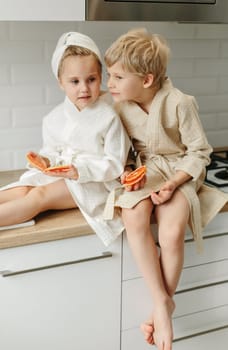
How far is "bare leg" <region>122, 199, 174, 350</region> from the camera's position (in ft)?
5.16

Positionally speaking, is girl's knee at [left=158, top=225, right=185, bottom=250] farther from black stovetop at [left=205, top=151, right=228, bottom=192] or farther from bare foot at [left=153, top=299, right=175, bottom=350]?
black stovetop at [left=205, top=151, right=228, bottom=192]

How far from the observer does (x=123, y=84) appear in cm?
160

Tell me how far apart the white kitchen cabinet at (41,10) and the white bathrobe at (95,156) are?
26 cm

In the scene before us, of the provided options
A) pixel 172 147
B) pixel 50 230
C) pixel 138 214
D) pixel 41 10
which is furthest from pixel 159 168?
pixel 41 10

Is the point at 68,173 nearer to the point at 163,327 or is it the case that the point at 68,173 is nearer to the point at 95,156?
the point at 95,156

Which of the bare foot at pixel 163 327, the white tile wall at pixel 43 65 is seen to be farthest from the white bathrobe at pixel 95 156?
the white tile wall at pixel 43 65

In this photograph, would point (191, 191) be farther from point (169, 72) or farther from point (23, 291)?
point (169, 72)

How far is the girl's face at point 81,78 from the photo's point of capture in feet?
5.02

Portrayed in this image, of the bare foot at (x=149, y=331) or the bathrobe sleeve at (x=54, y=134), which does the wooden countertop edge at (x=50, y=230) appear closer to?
the bathrobe sleeve at (x=54, y=134)

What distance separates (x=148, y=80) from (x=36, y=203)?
49 cm

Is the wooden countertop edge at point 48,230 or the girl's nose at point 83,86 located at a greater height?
the girl's nose at point 83,86

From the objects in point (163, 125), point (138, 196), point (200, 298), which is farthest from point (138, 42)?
point (200, 298)

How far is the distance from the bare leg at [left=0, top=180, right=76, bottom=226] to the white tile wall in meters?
0.42

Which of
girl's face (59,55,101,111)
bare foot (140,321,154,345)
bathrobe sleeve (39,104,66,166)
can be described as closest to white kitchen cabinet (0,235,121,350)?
bare foot (140,321,154,345)
